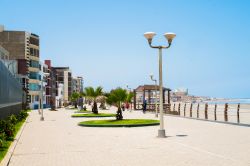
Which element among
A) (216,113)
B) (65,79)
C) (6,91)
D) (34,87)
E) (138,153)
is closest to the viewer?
(138,153)

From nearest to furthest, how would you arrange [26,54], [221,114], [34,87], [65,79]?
1. [221,114]
2. [26,54]
3. [34,87]
4. [65,79]

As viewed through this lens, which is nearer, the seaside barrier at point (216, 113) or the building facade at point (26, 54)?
the seaside barrier at point (216, 113)

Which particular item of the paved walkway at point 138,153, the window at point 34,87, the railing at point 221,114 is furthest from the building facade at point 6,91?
the window at point 34,87

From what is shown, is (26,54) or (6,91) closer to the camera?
(6,91)

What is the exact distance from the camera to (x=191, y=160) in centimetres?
1089

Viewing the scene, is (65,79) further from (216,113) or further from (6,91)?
(6,91)

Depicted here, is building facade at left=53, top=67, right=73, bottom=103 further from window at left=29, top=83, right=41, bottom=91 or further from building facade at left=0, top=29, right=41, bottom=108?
building facade at left=0, top=29, right=41, bottom=108

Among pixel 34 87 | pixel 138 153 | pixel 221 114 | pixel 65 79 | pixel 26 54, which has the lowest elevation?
pixel 138 153

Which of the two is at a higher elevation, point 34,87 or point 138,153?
point 34,87

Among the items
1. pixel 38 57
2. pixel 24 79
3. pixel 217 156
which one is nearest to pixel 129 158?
pixel 217 156

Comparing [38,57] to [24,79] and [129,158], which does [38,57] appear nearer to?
[24,79]

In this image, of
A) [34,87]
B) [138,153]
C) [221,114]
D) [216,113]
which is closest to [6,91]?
[138,153]

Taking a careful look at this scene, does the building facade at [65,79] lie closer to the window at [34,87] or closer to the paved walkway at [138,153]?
the window at [34,87]

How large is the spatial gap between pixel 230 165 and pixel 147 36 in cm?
933
